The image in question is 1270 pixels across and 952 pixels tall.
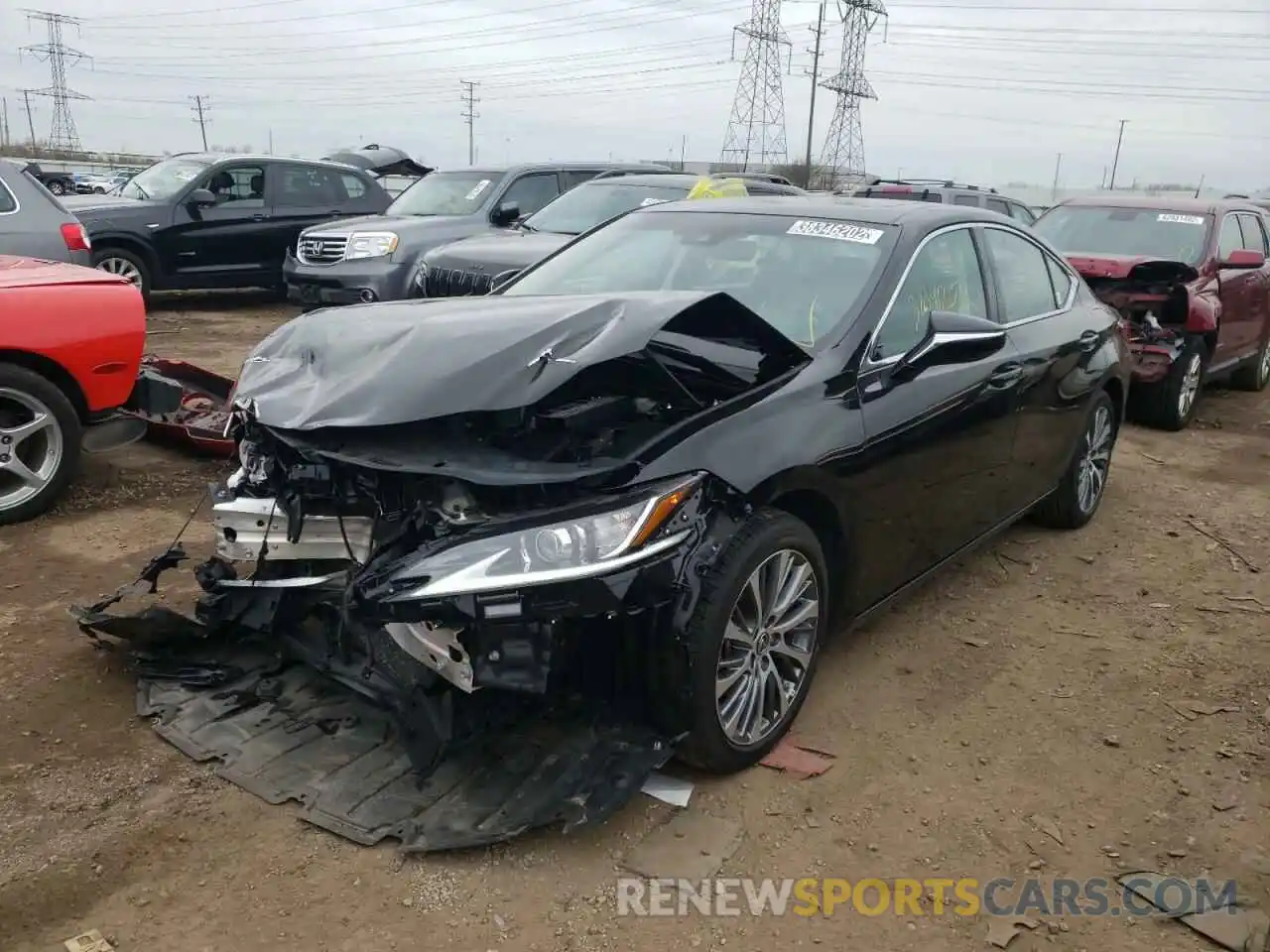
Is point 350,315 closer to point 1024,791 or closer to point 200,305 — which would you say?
point 1024,791

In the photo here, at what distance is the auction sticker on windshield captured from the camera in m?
3.88

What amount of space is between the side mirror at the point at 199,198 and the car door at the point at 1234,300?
10126 millimetres

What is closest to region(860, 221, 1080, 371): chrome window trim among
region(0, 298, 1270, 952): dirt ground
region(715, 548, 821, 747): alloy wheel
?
region(715, 548, 821, 747): alloy wheel

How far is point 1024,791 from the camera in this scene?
3.14 m

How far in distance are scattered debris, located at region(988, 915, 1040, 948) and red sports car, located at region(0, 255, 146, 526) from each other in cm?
441

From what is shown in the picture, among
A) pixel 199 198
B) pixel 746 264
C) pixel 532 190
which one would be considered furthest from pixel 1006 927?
pixel 199 198

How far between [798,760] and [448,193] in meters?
8.83

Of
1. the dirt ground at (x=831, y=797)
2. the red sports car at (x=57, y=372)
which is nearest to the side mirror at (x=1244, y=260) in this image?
the dirt ground at (x=831, y=797)

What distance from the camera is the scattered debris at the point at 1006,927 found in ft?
8.29

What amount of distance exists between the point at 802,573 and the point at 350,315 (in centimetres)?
170

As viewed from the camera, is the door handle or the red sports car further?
the red sports car

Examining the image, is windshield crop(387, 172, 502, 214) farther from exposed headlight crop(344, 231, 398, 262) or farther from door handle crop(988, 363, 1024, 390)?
door handle crop(988, 363, 1024, 390)

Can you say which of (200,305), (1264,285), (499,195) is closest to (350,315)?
(499,195)

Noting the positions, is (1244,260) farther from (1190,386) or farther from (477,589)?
(477,589)
